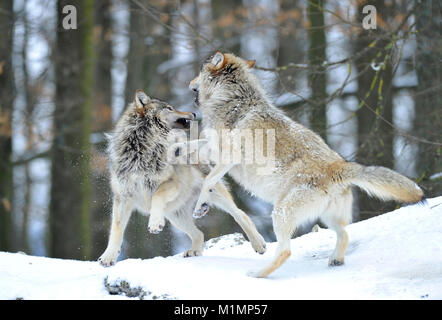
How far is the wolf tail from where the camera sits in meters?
4.50

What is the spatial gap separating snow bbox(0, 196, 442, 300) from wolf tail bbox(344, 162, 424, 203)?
55 centimetres

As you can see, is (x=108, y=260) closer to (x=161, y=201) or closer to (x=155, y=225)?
(x=155, y=225)

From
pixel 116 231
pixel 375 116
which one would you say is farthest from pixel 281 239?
pixel 375 116

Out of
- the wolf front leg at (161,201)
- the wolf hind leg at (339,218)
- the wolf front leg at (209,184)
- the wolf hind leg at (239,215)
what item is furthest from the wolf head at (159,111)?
the wolf hind leg at (339,218)

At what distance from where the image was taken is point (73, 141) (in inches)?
437

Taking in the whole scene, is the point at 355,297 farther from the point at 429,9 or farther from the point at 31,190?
the point at 31,190

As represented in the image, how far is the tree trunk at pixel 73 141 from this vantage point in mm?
10484

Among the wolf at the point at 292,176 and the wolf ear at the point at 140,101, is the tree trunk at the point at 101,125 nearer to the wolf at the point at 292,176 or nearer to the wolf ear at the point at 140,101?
the wolf ear at the point at 140,101

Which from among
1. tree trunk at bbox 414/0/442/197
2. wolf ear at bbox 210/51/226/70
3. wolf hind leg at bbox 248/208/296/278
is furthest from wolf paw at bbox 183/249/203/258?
tree trunk at bbox 414/0/442/197

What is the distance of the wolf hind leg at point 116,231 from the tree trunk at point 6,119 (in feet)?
25.2

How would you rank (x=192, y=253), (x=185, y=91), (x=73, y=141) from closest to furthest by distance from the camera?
(x=192, y=253)
(x=73, y=141)
(x=185, y=91)

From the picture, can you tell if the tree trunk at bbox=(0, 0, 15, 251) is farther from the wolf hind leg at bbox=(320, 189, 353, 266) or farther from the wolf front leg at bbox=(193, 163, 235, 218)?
the wolf hind leg at bbox=(320, 189, 353, 266)

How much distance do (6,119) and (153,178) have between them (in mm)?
8549

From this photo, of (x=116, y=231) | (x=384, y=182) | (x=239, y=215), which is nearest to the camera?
(x=384, y=182)
